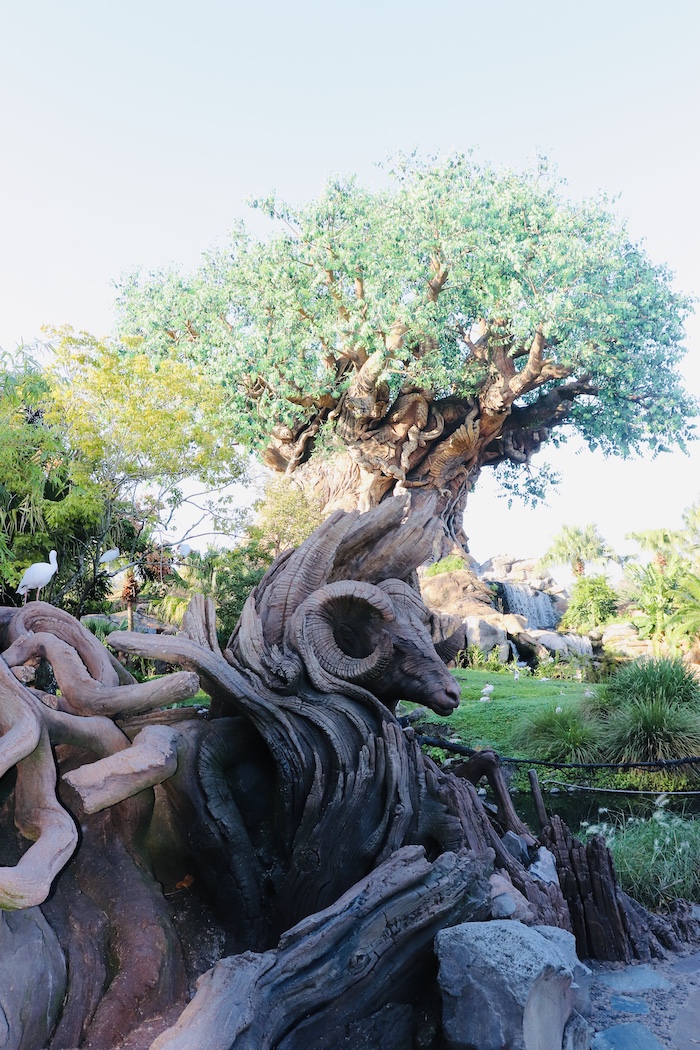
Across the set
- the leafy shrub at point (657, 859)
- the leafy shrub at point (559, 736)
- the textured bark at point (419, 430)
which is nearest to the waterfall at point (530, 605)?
the textured bark at point (419, 430)

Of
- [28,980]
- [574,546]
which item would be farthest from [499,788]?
[574,546]

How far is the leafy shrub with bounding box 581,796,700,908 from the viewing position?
551cm

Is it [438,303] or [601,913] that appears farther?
[438,303]

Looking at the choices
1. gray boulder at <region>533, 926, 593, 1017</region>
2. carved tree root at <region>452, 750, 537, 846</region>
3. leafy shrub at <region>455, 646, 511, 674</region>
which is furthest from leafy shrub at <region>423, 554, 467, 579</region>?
gray boulder at <region>533, 926, 593, 1017</region>

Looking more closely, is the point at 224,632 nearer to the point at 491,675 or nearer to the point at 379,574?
the point at 491,675

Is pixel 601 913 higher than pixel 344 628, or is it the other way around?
pixel 344 628

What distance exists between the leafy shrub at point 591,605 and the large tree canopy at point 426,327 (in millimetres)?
4288

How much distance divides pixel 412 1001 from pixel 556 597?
85.3ft

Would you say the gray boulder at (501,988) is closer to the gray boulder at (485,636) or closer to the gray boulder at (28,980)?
the gray boulder at (28,980)

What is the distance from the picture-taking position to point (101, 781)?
2715 mm

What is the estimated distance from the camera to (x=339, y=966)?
263 centimetres

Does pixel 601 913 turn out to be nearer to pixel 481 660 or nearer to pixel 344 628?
pixel 344 628

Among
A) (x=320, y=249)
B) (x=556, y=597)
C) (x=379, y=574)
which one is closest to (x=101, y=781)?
(x=379, y=574)

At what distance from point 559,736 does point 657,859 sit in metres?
4.12
